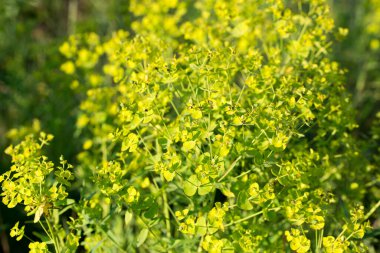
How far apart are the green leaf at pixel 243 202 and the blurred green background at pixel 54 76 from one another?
150 centimetres

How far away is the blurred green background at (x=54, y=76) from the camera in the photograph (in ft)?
11.0

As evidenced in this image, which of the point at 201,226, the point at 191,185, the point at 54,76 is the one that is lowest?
the point at 54,76

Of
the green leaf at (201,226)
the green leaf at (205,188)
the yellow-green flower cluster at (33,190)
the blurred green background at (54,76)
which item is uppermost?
the green leaf at (205,188)

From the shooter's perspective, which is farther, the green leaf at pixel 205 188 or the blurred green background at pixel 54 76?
the blurred green background at pixel 54 76

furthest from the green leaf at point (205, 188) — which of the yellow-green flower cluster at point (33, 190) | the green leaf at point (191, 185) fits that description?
the yellow-green flower cluster at point (33, 190)

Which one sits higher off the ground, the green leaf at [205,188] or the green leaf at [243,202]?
the green leaf at [205,188]

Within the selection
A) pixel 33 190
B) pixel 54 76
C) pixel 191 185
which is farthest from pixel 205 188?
pixel 54 76

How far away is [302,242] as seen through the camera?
1.53m

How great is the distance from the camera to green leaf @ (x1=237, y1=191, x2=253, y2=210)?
1627 millimetres

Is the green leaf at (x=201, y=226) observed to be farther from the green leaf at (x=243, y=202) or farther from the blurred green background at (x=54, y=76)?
the blurred green background at (x=54, y=76)

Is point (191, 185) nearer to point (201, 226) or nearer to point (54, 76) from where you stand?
point (201, 226)

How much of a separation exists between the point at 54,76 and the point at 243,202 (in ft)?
6.94

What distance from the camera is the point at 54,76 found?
3316 millimetres

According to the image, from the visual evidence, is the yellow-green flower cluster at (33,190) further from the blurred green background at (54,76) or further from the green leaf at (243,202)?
the blurred green background at (54,76)
